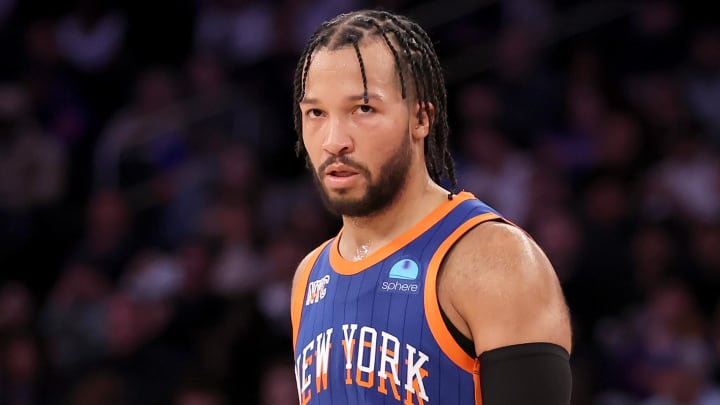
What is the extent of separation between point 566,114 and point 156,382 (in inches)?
132

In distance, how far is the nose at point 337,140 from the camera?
2770 millimetres

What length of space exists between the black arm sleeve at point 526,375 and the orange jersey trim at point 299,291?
0.77 m

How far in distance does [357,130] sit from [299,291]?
633 mm

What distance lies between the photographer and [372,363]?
2.74 meters

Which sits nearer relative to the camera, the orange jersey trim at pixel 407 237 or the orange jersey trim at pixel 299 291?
the orange jersey trim at pixel 407 237

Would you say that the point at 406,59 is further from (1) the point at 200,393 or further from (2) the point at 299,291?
(1) the point at 200,393

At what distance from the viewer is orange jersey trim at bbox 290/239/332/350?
10.4 feet

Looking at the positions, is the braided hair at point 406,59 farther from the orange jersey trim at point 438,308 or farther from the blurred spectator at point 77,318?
the blurred spectator at point 77,318

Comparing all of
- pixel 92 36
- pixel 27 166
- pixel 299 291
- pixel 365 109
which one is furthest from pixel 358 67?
pixel 92 36

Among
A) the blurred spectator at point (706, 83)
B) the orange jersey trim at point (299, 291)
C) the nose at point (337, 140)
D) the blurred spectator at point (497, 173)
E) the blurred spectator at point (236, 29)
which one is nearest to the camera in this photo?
the nose at point (337, 140)

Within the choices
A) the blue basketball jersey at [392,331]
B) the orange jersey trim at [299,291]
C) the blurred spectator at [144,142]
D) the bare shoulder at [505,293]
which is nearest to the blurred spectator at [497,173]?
the blurred spectator at [144,142]

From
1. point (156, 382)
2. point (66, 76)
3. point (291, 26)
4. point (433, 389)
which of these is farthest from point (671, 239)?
point (66, 76)

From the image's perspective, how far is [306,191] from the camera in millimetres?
8695

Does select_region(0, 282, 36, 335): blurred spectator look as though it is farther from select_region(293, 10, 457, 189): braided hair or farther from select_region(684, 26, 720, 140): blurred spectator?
select_region(293, 10, 457, 189): braided hair
